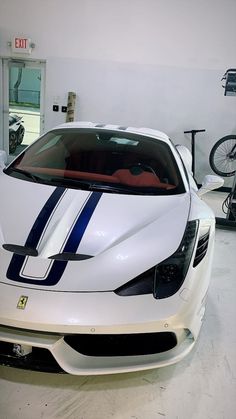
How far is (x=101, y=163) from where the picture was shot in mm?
2221

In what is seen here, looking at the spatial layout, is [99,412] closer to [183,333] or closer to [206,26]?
[183,333]

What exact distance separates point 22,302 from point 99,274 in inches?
12.3

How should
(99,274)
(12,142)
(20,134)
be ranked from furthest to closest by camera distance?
(20,134) → (12,142) → (99,274)

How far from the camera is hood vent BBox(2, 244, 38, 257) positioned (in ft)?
4.63

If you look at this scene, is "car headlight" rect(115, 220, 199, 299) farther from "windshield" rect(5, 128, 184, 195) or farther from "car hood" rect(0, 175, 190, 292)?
"windshield" rect(5, 128, 184, 195)

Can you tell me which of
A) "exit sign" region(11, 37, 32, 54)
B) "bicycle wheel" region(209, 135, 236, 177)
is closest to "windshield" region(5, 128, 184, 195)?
"bicycle wheel" region(209, 135, 236, 177)

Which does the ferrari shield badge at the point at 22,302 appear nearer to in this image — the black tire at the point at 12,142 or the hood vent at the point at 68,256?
the hood vent at the point at 68,256

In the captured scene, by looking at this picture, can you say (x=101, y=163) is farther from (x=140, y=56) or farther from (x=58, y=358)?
(x=140, y=56)

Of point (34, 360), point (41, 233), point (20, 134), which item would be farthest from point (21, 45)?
point (34, 360)

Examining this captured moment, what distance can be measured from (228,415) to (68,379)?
28.0 inches

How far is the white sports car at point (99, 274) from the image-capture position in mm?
1241

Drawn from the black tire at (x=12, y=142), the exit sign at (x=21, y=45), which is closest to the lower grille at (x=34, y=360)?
the exit sign at (x=21, y=45)

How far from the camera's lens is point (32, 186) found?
73.9 inches

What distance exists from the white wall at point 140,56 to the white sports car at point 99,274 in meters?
3.95
